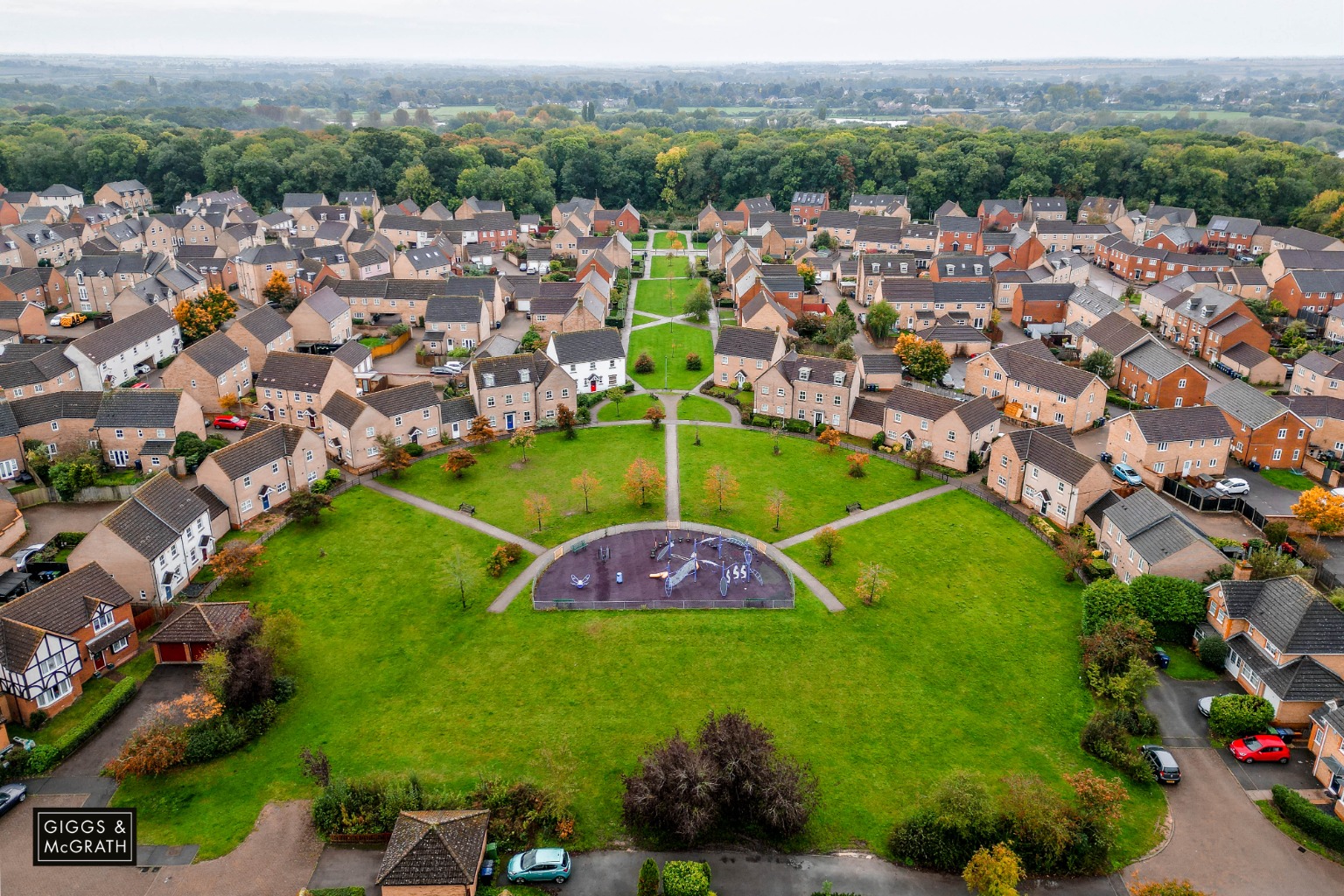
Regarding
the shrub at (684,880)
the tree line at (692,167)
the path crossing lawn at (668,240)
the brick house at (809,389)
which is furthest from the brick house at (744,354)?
the tree line at (692,167)

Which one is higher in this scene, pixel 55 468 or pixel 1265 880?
pixel 55 468

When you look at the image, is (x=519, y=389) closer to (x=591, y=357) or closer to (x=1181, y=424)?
(x=591, y=357)

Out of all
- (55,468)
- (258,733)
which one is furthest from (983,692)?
(55,468)

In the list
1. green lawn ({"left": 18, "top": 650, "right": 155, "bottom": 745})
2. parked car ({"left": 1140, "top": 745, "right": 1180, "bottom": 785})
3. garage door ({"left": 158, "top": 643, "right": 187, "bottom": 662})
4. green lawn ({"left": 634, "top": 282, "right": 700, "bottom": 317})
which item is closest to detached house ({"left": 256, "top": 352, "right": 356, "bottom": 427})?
green lawn ({"left": 18, "top": 650, "right": 155, "bottom": 745})

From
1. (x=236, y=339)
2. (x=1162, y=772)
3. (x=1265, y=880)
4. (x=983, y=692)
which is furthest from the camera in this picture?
(x=236, y=339)

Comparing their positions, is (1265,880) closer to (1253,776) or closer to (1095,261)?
(1253,776)

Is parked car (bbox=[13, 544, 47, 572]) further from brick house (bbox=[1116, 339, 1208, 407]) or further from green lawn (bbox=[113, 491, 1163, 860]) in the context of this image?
brick house (bbox=[1116, 339, 1208, 407])

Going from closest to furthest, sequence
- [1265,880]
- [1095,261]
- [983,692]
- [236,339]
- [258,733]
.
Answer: [1265,880] < [258,733] < [983,692] < [236,339] < [1095,261]
